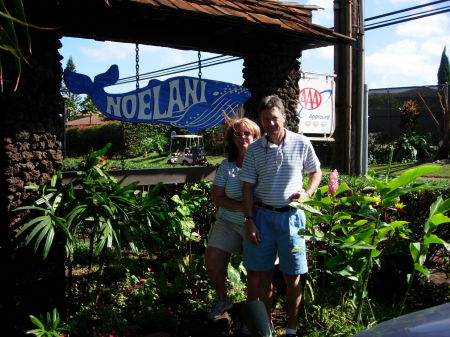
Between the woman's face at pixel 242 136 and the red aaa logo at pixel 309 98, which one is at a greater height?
the red aaa logo at pixel 309 98

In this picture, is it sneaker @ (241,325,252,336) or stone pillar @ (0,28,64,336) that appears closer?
sneaker @ (241,325,252,336)

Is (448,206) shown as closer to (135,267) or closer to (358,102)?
(135,267)

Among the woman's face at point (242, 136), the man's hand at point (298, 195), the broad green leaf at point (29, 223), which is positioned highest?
the woman's face at point (242, 136)

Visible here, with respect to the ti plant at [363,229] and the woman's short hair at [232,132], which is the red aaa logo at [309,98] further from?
the ti plant at [363,229]

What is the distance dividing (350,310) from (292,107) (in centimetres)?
255

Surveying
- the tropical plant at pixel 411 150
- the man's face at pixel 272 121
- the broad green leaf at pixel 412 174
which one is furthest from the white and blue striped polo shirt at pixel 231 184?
the tropical plant at pixel 411 150

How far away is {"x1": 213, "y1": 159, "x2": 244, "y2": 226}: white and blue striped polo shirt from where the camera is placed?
3941mm

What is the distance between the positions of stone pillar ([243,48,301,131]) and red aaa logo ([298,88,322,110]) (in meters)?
0.46

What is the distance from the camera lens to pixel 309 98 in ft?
21.4

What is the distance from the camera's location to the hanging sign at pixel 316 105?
6436mm

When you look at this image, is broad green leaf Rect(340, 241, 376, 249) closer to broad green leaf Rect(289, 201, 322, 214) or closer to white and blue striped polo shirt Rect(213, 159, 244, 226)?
broad green leaf Rect(289, 201, 322, 214)

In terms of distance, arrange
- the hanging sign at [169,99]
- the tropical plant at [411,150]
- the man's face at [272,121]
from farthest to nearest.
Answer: the tropical plant at [411,150], the hanging sign at [169,99], the man's face at [272,121]

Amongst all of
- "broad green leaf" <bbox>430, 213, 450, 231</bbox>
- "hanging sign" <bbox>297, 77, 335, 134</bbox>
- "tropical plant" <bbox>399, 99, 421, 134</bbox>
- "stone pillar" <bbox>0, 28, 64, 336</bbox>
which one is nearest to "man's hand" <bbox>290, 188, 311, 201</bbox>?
"broad green leaf" <bbox>430, 213, 450, 231</bbox>

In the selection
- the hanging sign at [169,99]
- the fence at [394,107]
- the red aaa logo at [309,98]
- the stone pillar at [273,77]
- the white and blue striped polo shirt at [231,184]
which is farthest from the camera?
the fence at [394,107]
